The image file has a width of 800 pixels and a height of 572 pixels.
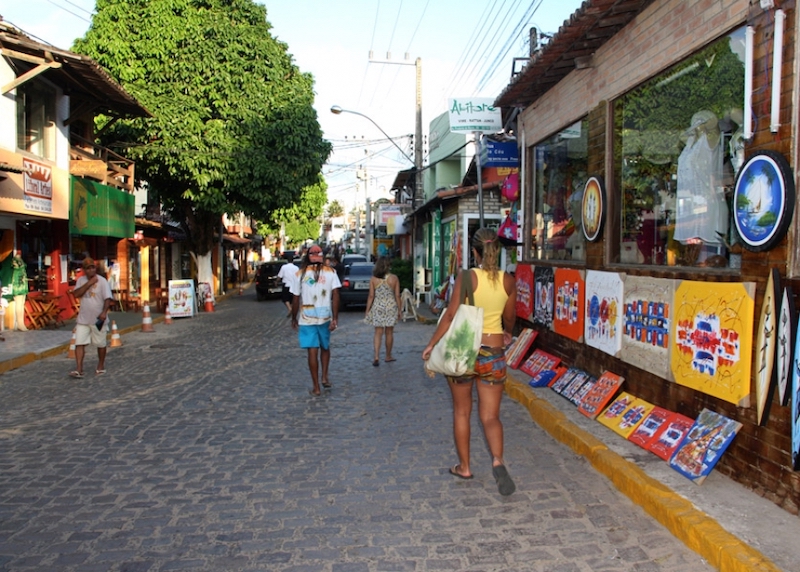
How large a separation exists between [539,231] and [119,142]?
15216 mm

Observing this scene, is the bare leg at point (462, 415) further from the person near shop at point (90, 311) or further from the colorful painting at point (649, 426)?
the person near shop at point (90, 311)

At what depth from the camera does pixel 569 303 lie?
317 inches

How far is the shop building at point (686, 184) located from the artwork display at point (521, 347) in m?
0.31

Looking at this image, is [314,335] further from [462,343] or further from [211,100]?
[211,100]

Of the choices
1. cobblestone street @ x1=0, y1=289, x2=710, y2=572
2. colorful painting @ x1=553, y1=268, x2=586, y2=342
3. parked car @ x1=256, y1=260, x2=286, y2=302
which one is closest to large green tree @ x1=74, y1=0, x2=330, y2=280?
parked car @ x1=256, y1=260, x2=286, y2=302

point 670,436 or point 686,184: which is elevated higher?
point 686,184

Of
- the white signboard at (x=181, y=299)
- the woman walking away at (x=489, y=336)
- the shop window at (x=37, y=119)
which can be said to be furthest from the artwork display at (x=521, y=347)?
the white signboard at (x=181, y=299)

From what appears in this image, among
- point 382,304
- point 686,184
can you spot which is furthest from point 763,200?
point 382,304

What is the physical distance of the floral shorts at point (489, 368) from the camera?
485 centimetres

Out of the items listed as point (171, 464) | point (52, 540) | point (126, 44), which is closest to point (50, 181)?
point (126, 44)

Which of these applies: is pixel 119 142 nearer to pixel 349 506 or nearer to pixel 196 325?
pixel 196 325

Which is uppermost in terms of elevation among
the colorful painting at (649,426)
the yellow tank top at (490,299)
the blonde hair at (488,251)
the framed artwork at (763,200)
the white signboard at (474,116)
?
the white signboard at (474,116)

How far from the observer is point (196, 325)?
58.5ft

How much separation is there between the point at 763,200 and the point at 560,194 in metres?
5.11
